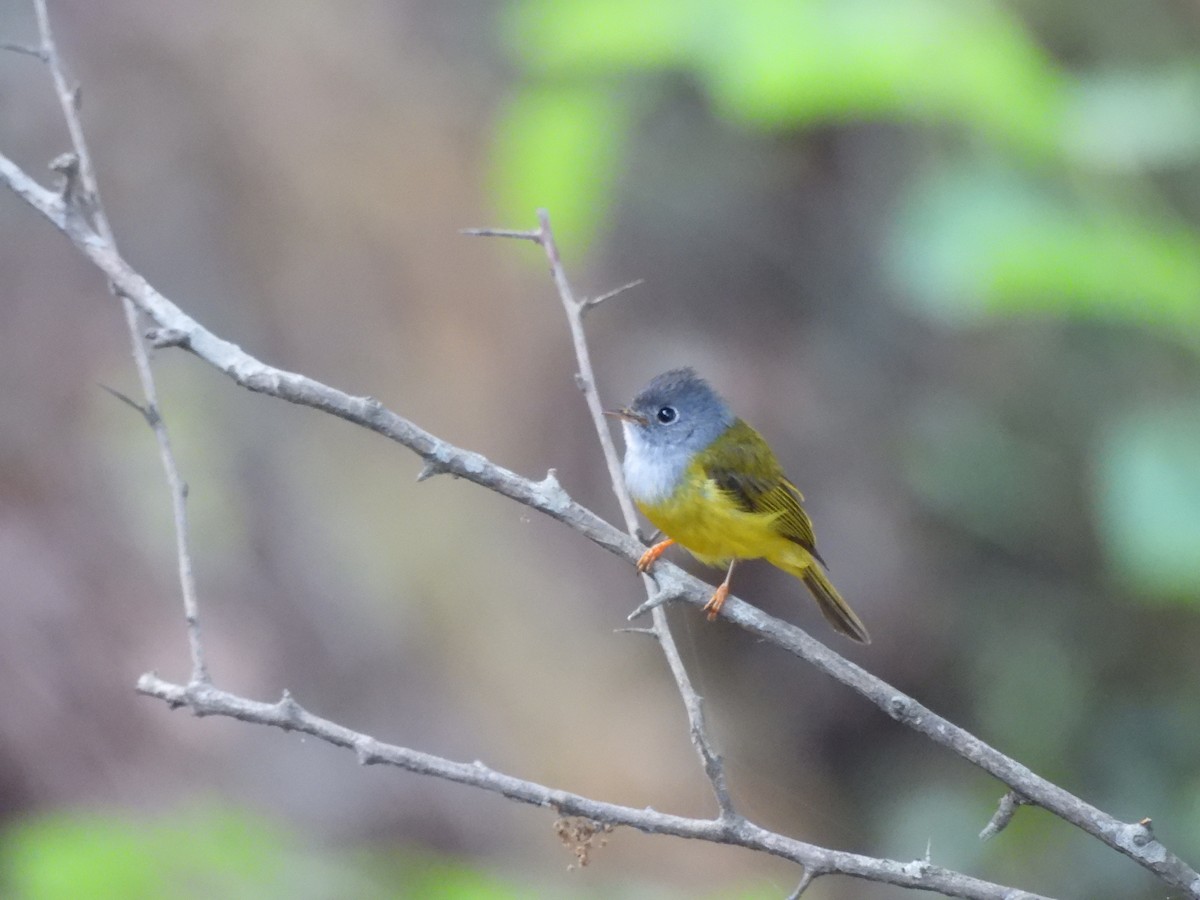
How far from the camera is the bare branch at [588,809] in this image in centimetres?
190

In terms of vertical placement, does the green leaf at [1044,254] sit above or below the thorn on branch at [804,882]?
above

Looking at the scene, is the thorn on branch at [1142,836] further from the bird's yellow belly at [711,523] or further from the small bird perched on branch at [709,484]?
the bird's yellow belly at [711,523]

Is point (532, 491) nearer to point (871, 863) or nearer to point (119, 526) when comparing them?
point (871, 863)

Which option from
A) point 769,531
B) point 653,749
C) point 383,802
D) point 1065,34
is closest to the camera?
point 769,531

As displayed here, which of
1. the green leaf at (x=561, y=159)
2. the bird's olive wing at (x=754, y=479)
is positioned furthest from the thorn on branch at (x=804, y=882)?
the green leaf at (x=561, y=159)

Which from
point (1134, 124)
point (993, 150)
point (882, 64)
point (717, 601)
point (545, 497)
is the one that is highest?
point (993, 150)

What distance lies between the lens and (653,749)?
5.21 m

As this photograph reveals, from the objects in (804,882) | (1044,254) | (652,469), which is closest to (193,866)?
(652,469)

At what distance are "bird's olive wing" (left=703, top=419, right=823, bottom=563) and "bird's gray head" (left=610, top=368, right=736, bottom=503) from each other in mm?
55

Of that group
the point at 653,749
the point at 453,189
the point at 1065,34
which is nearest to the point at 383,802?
the point at 653,749

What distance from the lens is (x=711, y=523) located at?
10.9 ft

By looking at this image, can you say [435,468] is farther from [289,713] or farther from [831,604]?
[831,604]

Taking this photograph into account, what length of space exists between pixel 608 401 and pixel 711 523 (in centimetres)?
256

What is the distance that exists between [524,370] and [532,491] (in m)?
3.62
